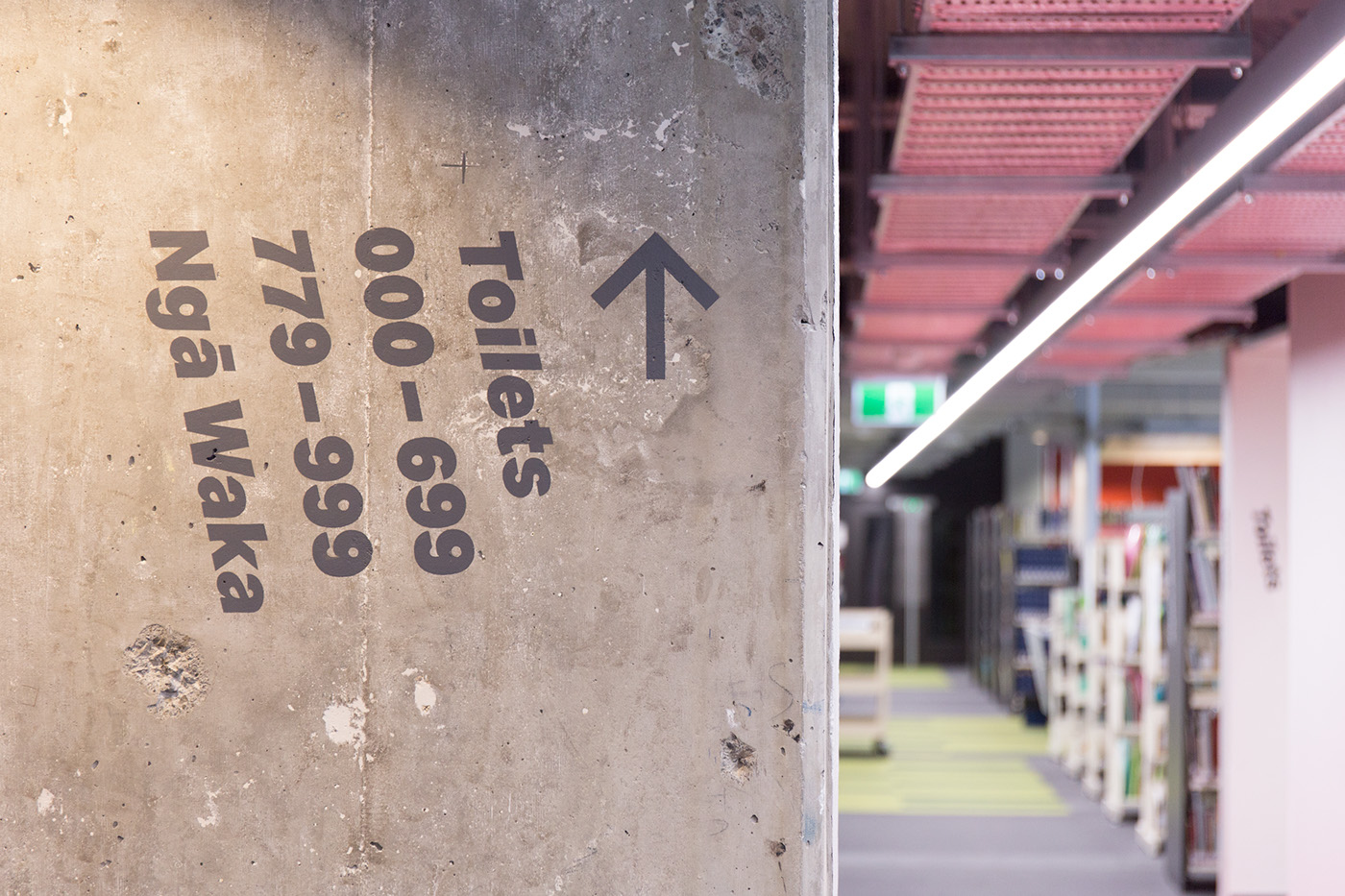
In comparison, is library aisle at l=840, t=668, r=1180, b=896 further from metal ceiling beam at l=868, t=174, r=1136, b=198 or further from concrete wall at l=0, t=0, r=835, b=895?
concrete wall at l=0, t=0, r=835, b=895

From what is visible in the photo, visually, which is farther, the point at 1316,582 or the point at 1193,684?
the point at 1193,684

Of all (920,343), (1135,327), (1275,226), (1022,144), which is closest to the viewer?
(1022,144)

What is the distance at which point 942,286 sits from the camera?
16.1 feet

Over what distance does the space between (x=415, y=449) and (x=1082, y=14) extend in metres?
1.79

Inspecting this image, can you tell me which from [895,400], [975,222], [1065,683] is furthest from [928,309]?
[1065,683]

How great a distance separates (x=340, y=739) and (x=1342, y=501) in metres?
4.03

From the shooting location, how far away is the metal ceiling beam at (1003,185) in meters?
3.33

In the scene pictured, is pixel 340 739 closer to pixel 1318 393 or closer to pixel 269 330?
pixel 269 330

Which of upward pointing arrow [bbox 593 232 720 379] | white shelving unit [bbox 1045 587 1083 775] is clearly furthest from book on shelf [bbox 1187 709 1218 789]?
upward pointing arrow [bbox 593 232 720 379]

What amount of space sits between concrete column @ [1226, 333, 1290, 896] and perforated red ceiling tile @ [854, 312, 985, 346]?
1.48 m

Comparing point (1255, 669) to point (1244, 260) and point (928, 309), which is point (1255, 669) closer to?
point (1244, 260)

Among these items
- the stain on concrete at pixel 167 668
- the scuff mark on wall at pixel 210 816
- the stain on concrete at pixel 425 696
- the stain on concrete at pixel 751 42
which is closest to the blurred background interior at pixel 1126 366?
the stain on concrete at pixel 751 42

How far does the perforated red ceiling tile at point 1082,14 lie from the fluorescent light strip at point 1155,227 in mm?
331

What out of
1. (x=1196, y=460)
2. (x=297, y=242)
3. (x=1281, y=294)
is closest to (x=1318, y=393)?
(x=1281, y=294)
